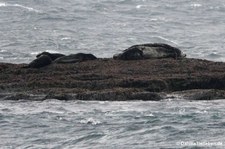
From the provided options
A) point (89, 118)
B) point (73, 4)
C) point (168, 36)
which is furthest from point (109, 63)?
point (73, 4)

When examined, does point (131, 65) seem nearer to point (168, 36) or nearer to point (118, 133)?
point (118, 133)

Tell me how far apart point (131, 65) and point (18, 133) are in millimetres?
9903

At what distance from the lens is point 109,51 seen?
47281 mm

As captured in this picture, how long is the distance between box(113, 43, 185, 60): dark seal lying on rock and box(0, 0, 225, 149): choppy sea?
22.9ft

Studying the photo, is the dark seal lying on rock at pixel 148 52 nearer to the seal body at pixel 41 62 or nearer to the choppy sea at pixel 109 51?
the seal body at pixel 41 62

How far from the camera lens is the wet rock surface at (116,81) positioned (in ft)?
92.3

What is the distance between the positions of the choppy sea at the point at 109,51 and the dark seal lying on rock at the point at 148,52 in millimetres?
6970

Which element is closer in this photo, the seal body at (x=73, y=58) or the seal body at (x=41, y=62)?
the seal body at (x=41, y=62)

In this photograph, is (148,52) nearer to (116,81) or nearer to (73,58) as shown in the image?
(73,58)

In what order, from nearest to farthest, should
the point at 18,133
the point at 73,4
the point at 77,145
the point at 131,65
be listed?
1. the point at 77,145
2. the point at 18,133
3. the point at 131,65
4. the point at 73,4

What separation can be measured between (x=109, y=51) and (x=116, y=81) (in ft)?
58.7

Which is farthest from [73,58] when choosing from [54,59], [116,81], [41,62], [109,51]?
[109,51]

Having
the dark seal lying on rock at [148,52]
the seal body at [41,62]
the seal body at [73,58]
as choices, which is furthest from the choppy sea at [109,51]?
the dark seal lying on rock at [148,52]

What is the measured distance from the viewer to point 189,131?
74.6 ft
